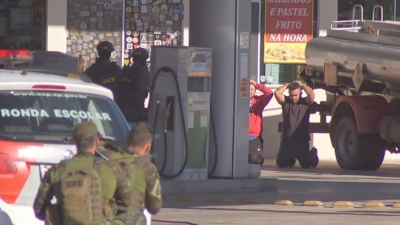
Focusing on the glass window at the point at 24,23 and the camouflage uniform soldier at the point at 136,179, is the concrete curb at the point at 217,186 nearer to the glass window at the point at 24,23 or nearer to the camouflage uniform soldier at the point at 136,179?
the camouflage uniform soldier at the point at 136,179

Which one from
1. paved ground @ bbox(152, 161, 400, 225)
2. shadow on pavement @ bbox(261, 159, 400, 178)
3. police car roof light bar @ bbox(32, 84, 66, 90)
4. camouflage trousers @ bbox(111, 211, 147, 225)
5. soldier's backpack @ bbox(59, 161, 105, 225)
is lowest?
shadow on pavement @ bbox(261, 159, 400, 178)

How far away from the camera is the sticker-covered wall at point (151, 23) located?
1948 centimetres

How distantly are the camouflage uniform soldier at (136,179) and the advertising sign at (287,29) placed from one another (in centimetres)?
1361

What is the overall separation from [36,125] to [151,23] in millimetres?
12098

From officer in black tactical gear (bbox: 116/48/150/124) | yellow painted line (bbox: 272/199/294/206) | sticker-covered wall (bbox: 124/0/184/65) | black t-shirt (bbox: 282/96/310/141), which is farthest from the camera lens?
sticker-covered wall (bbox: 124/0/184/65)

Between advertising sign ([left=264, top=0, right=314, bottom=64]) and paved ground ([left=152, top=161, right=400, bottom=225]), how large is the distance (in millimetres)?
3921

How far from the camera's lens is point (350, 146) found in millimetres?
17922

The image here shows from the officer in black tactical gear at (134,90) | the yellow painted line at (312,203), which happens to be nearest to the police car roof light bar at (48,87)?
the yellow painted line at (312,203)

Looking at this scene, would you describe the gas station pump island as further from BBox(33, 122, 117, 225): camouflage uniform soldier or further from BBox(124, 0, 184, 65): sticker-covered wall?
BBox(33, 122, 117, 225): camouflage uniform soldier

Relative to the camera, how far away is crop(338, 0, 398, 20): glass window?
20.4m

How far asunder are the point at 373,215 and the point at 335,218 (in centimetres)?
58

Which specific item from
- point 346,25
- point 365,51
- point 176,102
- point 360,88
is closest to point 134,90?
point 176,102

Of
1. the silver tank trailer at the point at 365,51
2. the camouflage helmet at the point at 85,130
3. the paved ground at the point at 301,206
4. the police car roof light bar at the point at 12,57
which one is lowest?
the paved ground at the point at 301,206

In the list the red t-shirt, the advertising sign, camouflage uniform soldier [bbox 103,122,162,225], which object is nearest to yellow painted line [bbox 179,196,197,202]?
the red t-shirt
